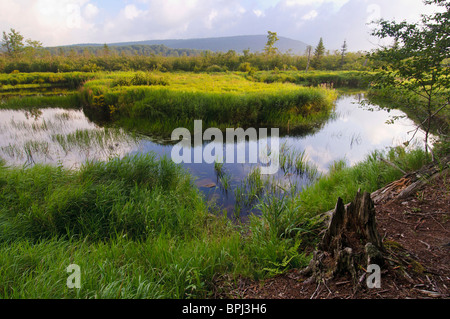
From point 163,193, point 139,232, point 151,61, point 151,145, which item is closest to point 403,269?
point 139,232

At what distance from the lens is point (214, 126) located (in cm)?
1083

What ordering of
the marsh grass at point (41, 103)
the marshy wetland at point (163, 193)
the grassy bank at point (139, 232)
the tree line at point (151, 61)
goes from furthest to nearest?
the tree line at point (151, 61) < the marsh grass at point (41, 103) < the marshy wetland at point (163, 193) < the grassy bank at point (139, 232)

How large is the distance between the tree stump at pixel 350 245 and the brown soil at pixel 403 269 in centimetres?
10

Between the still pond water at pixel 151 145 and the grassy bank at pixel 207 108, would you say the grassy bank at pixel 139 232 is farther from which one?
the grassy bank at pixel 207 108

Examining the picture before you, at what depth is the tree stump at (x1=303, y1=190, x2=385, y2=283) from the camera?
2.08 meters

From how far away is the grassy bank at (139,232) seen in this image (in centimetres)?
232

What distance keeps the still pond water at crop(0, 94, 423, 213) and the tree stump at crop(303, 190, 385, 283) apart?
2.66 meters

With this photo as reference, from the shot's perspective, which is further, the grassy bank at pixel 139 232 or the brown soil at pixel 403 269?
the grassy bank at pixel 139 232

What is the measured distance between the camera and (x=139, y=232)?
3.89m

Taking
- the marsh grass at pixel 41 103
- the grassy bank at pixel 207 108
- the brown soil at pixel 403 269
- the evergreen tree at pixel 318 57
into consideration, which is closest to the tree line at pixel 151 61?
the evergreen tree at pixel 318 57

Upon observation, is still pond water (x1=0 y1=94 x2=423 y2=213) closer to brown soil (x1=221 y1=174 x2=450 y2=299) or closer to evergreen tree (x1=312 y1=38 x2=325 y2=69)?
brown soil (x1=221 y1=174 x2=450 y2=299)

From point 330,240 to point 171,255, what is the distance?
5.72ft

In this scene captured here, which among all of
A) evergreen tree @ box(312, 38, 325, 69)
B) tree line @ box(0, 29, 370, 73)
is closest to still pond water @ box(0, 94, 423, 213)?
tree line @ box(0, 29, 370, 73)

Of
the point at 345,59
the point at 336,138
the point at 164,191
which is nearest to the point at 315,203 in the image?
the point at 164,191
